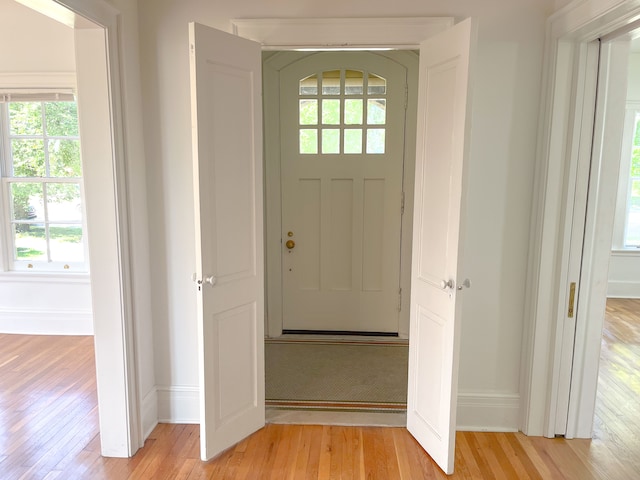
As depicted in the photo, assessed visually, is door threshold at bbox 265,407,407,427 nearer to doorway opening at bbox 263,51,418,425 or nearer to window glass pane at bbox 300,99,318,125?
doorway opening at bbox 263,51,418,425

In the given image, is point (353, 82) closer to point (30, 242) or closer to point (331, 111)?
point (331, 111)

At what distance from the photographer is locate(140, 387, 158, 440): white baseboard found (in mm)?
2438

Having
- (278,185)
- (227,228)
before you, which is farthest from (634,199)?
(227,228)

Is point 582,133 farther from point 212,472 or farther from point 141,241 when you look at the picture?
point 212,472

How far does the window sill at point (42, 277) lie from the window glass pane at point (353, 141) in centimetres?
249

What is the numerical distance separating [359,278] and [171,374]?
5.89 ft

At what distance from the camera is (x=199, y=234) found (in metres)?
2.04

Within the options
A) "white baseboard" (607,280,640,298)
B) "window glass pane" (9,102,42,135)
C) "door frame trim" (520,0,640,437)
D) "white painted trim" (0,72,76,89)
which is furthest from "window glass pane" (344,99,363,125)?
"white baseboard" (607,280,640,298)

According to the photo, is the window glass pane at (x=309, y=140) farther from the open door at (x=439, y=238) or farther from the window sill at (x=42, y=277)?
the window sill at (x=42, y=277)

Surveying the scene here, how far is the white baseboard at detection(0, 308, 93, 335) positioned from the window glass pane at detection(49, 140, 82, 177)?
121 cm

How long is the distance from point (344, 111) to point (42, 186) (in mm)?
2679

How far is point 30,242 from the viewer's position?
3961 mm

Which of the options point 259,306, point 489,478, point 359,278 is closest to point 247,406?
point 259,306

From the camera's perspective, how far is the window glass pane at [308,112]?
3621mm
